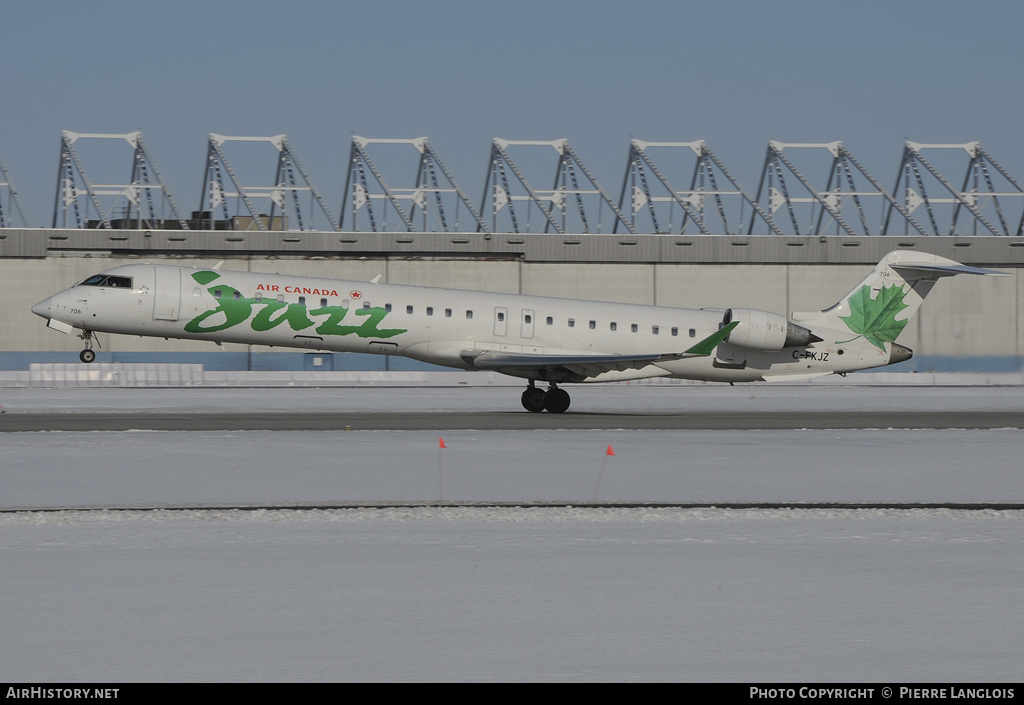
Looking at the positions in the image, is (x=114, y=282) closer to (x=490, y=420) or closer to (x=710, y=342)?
(x=490, y=420)

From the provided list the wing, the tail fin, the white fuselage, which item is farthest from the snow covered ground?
the tail fin

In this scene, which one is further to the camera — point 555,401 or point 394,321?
point 555,401

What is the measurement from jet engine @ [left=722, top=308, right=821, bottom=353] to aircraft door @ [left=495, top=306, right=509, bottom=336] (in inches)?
240

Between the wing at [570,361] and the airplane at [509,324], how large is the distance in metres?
0.04

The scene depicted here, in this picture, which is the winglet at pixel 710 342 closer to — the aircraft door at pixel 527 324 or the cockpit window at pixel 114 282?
the aircraft door at pixel 527 324

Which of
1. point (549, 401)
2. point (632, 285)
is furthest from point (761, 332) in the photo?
point (632, 285)

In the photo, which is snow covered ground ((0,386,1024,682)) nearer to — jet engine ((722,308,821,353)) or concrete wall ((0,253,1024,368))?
jet engine ((722,308,821,353))

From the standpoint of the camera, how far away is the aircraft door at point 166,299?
92.7 feet

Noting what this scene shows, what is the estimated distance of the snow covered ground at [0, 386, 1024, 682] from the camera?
21.9ft

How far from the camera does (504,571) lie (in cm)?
912

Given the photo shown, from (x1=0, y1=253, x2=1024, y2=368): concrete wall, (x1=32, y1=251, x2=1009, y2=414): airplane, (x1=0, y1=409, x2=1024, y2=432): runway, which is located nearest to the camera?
(x1=0, y1=409, x2=1024, y2=432): runway

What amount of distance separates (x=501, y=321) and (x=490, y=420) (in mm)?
3934

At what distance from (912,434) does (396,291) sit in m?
13.4

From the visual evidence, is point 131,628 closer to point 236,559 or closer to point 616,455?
point 236,559
